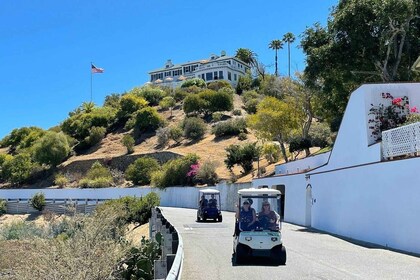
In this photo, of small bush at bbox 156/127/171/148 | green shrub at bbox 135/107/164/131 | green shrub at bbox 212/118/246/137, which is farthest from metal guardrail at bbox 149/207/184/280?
green shrub at bbox 135/107/164/131

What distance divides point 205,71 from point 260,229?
4528 inches

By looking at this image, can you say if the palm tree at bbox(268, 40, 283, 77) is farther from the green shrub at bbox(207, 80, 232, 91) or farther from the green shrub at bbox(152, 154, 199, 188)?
the green shrub at bbox(152, 154, 199, 188)

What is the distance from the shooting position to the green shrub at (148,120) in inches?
3627

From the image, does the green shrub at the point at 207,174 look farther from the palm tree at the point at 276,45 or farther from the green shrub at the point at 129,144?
the palm tree at the point at 276,45

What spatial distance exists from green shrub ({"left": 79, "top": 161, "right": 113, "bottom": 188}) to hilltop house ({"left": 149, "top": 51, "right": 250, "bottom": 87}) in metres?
53.3

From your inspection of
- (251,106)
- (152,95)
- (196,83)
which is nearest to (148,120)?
(152,95)

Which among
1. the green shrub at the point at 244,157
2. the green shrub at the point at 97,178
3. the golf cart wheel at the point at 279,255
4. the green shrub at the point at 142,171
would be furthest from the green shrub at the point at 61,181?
the golf cart wheel at the point at 279,255

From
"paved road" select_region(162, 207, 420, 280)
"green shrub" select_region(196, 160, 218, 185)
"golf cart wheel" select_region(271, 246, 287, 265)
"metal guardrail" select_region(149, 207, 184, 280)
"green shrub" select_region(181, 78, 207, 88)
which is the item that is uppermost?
"green shrub" select_region(181, 78, 207, 88)

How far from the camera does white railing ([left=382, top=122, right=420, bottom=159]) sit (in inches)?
629

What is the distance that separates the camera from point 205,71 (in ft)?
413

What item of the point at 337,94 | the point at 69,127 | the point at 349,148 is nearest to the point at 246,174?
the point at 337,94

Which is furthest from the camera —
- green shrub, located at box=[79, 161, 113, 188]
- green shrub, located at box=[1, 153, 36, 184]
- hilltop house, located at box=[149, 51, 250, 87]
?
hilltop house, located at box=[149, 51, 250, 87]

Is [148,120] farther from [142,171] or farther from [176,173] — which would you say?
[176,173]

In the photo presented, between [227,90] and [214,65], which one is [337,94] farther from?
[214,65]
